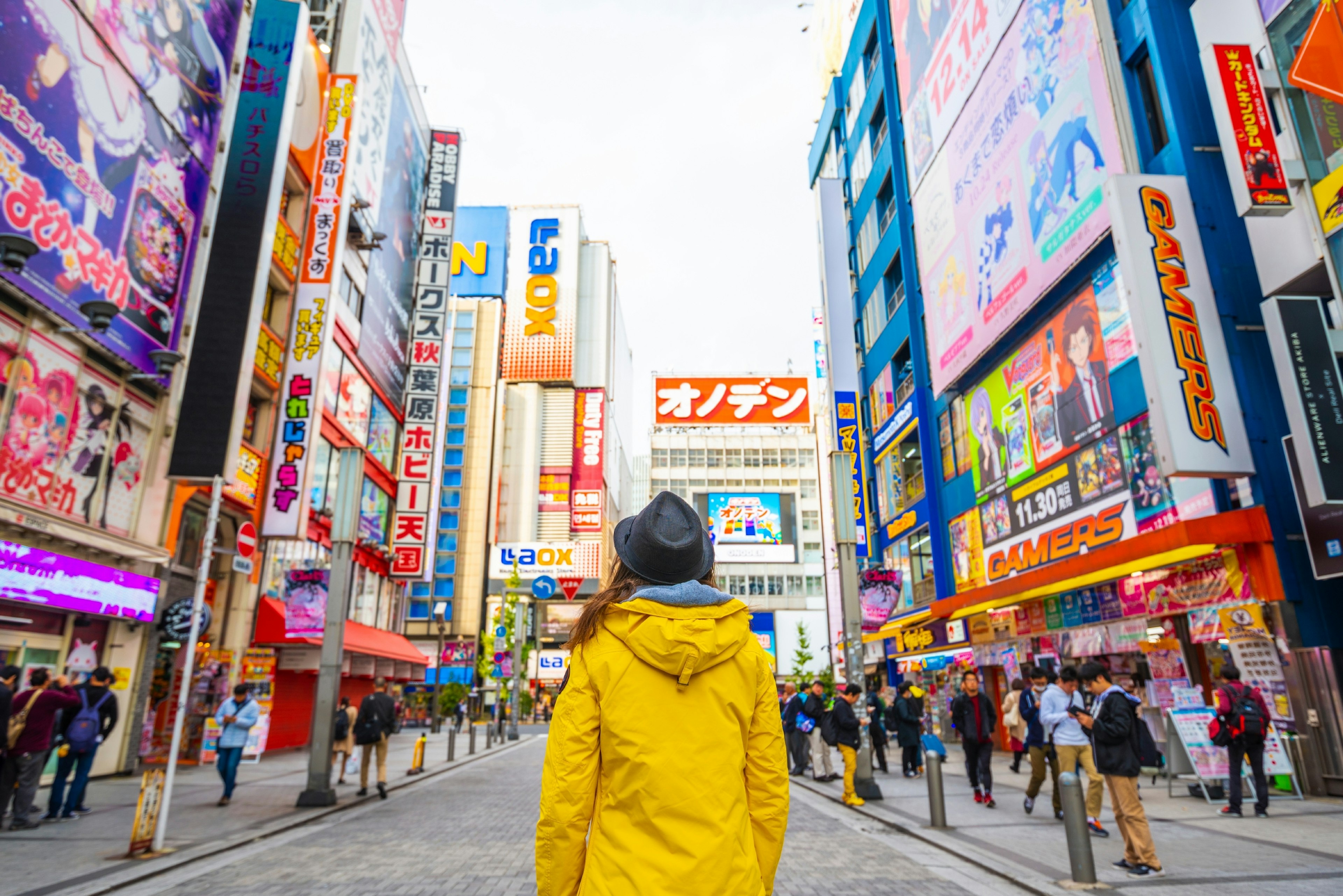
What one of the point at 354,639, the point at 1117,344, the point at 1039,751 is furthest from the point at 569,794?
the point at 354,639

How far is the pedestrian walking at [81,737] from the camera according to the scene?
33.3 ft

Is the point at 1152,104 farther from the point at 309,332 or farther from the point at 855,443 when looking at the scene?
the point at 309,332

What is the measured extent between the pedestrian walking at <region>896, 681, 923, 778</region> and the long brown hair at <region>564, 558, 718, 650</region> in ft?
48.0

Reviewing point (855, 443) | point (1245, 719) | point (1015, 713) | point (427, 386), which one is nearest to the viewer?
point (1245, 719)

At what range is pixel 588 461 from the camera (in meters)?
76.3

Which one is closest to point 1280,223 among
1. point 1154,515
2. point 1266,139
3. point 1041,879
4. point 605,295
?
point 1266,139

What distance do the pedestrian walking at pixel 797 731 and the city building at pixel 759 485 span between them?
19.4 m

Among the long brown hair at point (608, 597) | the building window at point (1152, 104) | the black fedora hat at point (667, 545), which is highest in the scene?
the building window at point (1152, 104)

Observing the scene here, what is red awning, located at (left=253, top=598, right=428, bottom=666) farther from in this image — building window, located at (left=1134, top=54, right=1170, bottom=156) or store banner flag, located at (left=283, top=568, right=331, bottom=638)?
building window, located at (left=1134, top=54, right=1170, bottom=156)

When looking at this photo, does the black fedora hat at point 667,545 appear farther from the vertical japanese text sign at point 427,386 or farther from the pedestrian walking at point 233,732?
the vertical japanese text sign at point 427,386

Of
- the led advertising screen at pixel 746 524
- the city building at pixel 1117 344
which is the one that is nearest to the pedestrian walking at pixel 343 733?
the city building at pixel 1117 344

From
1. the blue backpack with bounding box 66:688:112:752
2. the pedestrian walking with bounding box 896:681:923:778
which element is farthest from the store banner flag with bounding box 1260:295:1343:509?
the blue backpack with bounding box 66:688:112:752

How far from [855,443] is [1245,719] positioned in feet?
72.6

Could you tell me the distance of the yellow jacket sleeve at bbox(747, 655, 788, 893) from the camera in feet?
8.17
